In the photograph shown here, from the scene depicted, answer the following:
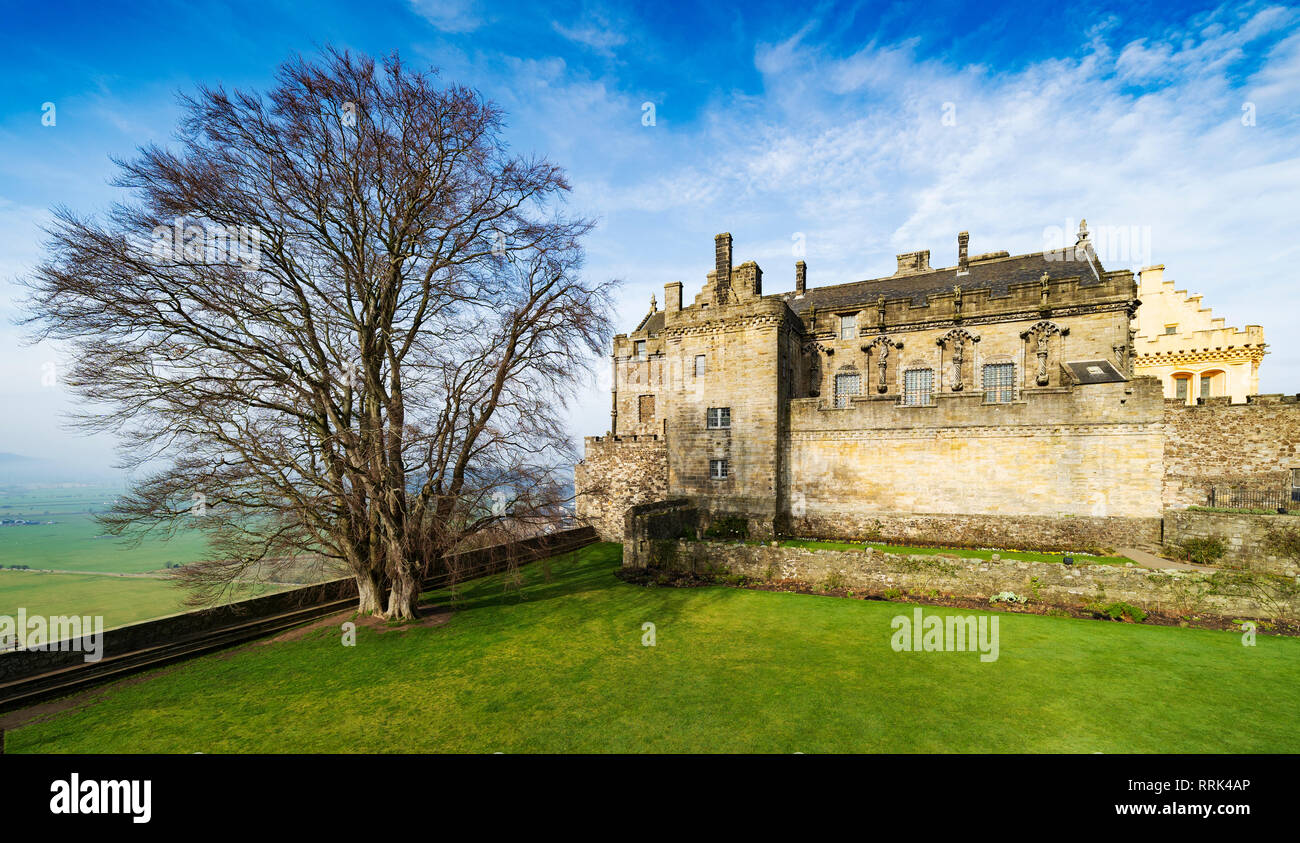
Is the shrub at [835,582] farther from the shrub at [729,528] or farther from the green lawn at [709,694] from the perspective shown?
the shrub at [729,528]

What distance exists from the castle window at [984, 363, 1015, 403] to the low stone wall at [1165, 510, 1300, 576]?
8.36 m

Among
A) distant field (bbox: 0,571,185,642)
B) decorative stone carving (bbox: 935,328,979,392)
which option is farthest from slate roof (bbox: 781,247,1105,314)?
distant field (bbox: 0,571,185,642)

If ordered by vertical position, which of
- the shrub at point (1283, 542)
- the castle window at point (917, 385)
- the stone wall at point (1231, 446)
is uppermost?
the castle window at point (917, 385)

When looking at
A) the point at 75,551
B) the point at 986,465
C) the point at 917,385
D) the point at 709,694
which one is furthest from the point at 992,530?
the point at 75,551

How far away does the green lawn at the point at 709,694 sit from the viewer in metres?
7.43

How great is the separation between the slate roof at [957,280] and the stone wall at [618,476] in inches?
500

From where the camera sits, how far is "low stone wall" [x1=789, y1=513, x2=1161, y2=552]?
1762 centimetres

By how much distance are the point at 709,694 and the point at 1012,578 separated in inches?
436

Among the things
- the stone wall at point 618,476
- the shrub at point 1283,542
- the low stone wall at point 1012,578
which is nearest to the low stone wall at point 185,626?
the low stone wall at point 1012,578

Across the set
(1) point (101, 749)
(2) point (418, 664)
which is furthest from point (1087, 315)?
(1) point (101, 749)

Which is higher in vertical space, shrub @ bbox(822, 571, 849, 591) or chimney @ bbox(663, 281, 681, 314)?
chimney @ bbox(663, 281, 681, 314)

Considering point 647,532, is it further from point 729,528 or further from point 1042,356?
point 1042,356

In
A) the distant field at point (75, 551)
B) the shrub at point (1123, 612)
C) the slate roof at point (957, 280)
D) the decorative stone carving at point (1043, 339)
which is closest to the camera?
the shrub at point (1123, 612)

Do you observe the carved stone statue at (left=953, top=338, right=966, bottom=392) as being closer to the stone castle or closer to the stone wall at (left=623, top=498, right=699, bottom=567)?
the stone castle
